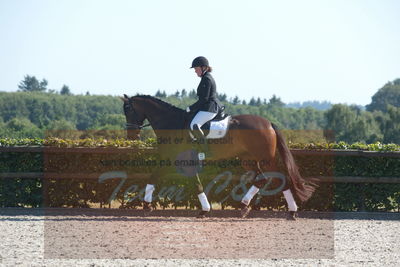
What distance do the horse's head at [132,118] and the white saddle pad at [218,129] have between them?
1432 mm

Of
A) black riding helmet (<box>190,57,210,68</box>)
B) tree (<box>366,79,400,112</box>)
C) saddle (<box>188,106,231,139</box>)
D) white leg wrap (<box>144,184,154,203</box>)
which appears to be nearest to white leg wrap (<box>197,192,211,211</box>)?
white leg wrap (<box>144,184,154,203</box>)

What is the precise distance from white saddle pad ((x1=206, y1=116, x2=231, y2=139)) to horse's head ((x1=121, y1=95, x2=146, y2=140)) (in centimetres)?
143

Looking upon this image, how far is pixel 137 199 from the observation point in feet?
37.9

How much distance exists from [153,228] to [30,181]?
3546mm

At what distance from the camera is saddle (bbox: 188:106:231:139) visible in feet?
33.7

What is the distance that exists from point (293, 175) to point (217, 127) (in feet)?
5.86

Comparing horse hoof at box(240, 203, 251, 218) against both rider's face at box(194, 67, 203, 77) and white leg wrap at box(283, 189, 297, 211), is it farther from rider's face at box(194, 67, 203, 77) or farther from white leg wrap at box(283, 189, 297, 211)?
rider's face at box(194, 67, 203, 77)

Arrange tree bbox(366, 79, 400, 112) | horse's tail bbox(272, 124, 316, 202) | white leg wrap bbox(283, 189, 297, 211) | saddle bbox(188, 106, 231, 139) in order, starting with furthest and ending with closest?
tree bbox(366, 79, 400, 112) → white leg wrap bbox(283, 189, 297, 211) → horse's tail bbox(272, 124, 316, 202) → saddle bbox(188, 106, 231, 139)

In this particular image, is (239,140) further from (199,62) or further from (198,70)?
(199,62)

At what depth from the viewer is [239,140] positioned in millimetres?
10539

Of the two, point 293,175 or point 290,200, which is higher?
point 293,175

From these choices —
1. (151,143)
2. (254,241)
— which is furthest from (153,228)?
(151,143)

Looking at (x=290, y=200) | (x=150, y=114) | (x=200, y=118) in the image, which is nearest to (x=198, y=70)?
(x=200, y=118)

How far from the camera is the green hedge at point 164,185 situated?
11.4m
